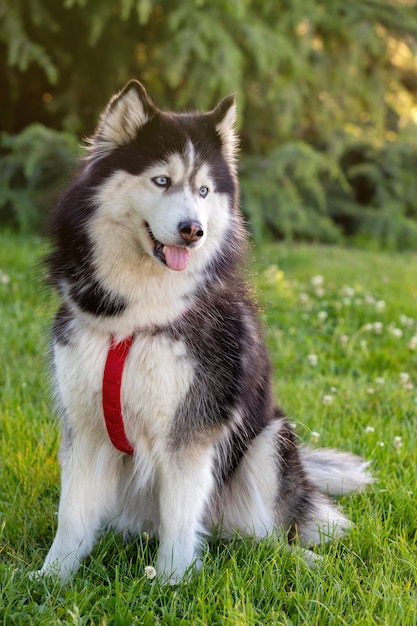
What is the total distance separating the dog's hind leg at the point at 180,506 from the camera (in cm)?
259

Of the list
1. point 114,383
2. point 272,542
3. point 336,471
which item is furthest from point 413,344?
point 114,383

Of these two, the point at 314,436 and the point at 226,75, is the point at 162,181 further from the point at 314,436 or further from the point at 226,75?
the point at 226,75

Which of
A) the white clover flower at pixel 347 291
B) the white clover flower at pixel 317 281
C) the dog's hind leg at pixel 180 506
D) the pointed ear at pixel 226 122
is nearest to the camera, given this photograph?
the dog's hind leg at pixel 180 506

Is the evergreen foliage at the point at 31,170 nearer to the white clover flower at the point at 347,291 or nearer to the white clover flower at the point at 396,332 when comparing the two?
the white clover flower at the point at 347,291

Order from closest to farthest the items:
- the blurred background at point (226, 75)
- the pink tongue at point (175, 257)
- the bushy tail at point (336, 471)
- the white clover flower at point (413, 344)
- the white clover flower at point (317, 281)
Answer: the pink tongue at point (175, 257) → the bushy tail at point (336, 471) → the white clover flower at point (413, 344) → the white clover flower at point (317, 281) → the blurred background at point (226, 75)

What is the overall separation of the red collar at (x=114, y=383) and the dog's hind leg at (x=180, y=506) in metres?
0.26

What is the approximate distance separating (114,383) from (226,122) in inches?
43.8

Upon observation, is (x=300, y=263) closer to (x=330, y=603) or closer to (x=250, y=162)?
(x=250, y=162)

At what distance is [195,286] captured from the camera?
262 centimetres

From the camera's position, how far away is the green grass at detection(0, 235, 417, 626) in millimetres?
2330

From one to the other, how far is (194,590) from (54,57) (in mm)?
6694

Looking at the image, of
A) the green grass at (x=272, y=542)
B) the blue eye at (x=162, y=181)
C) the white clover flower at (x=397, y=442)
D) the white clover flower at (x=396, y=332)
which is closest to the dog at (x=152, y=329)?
the blue eye at (x=162, y=181)

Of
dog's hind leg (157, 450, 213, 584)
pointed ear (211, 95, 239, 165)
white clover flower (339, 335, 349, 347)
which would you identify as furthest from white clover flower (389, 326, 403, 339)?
dog's hind leg (157, 450, 213, 584)

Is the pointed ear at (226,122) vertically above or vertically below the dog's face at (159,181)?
above
